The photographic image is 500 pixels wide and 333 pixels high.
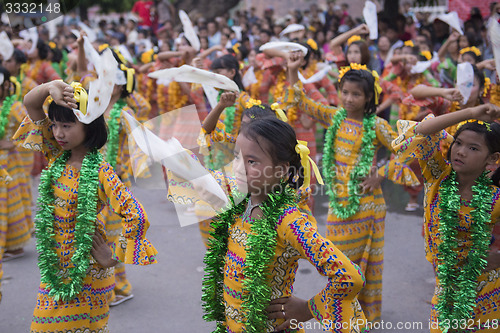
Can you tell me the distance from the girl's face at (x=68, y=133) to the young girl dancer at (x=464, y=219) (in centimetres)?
180

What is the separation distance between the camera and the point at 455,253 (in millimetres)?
3014

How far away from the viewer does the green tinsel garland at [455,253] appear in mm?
2916

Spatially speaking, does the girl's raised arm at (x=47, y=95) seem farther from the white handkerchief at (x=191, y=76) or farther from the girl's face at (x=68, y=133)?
the white handkerchief at (x=191, y=76)

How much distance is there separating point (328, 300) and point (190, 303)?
2.61 metres

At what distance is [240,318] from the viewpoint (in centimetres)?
237

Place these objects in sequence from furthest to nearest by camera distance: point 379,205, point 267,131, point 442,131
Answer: point 379,205 < point 442,131 < point 267,131

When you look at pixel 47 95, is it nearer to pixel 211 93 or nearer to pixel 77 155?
pixel 77 155

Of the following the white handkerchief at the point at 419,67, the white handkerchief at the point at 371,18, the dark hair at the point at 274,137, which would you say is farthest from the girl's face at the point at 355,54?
the dark hair at the point at 274,137

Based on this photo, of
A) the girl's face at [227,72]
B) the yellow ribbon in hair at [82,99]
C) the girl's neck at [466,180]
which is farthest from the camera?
the girl's face at [227,72]

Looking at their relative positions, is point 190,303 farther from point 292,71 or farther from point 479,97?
point 479,97

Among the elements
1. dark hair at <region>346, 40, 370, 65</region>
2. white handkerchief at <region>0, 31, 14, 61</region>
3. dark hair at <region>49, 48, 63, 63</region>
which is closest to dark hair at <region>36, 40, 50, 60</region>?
dark hair at <region>49, 48, 63, 63</region>

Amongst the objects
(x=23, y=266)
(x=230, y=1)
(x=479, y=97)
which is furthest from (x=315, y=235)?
(x=230, y=1)

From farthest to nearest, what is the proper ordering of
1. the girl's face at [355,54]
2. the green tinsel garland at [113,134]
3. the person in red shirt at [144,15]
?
1. the person in red shirt at [144,15]
2. the girl's face at [355,54]
3. the green tinsel garland at [113,134]

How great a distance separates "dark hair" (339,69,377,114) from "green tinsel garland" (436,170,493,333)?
4.02 ft
